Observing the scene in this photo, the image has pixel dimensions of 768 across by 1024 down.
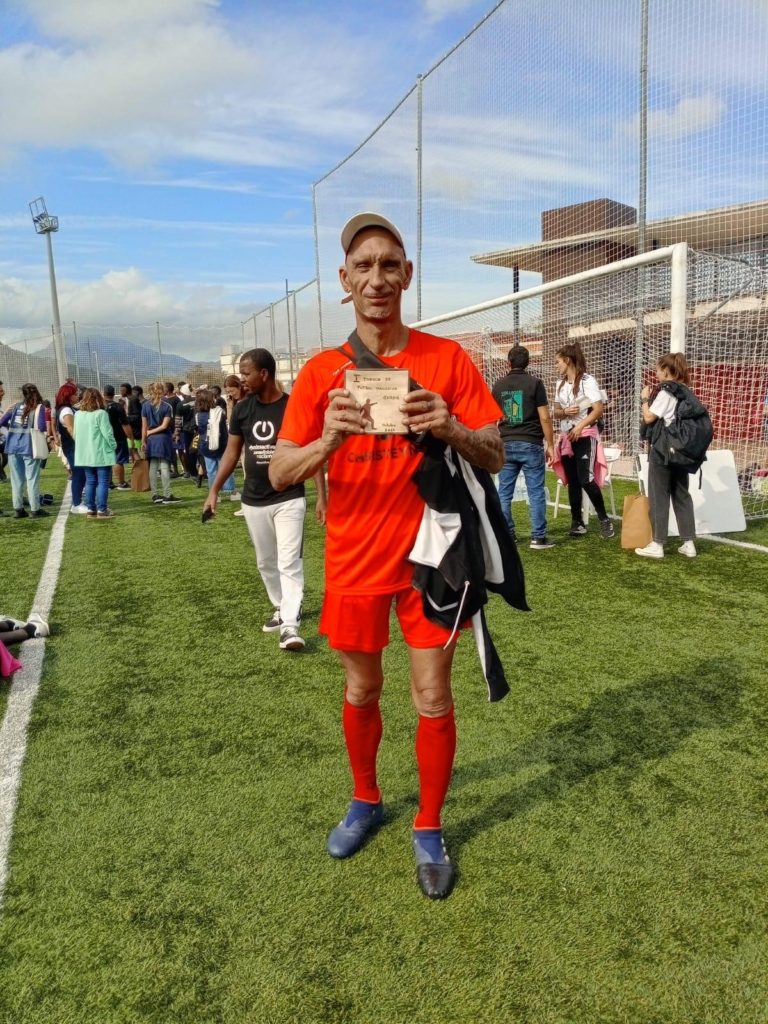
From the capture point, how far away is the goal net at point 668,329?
27.8ft

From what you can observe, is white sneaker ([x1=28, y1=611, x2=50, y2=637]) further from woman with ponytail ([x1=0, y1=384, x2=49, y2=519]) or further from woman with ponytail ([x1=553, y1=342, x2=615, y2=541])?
woman with ponytail ([x1=0, y1=384, x2=49, y2=519])

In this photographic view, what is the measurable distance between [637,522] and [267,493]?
394 cm

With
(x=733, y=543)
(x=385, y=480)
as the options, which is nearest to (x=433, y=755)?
(x=385, y=480)

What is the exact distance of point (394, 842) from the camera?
105 inches

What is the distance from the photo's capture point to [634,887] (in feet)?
7.82

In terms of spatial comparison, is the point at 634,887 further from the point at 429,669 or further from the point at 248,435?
the point at 248,435

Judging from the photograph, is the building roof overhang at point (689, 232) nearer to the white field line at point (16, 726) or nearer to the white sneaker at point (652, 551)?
the white sneaker at point (652, 551)

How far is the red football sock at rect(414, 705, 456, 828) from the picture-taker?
2.44m

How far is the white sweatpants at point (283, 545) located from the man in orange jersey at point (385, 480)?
2.21m

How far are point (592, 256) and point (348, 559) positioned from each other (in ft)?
31.9

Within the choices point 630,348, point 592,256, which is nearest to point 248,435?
point 630,348

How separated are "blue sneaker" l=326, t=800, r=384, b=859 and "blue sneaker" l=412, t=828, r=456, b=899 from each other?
21 cm

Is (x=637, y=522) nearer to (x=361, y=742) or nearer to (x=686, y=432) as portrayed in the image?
(x=686, y=432)

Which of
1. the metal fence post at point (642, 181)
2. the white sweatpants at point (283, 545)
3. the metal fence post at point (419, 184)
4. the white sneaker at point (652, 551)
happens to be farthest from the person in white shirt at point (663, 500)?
the metal fence post at point (419, 184)
